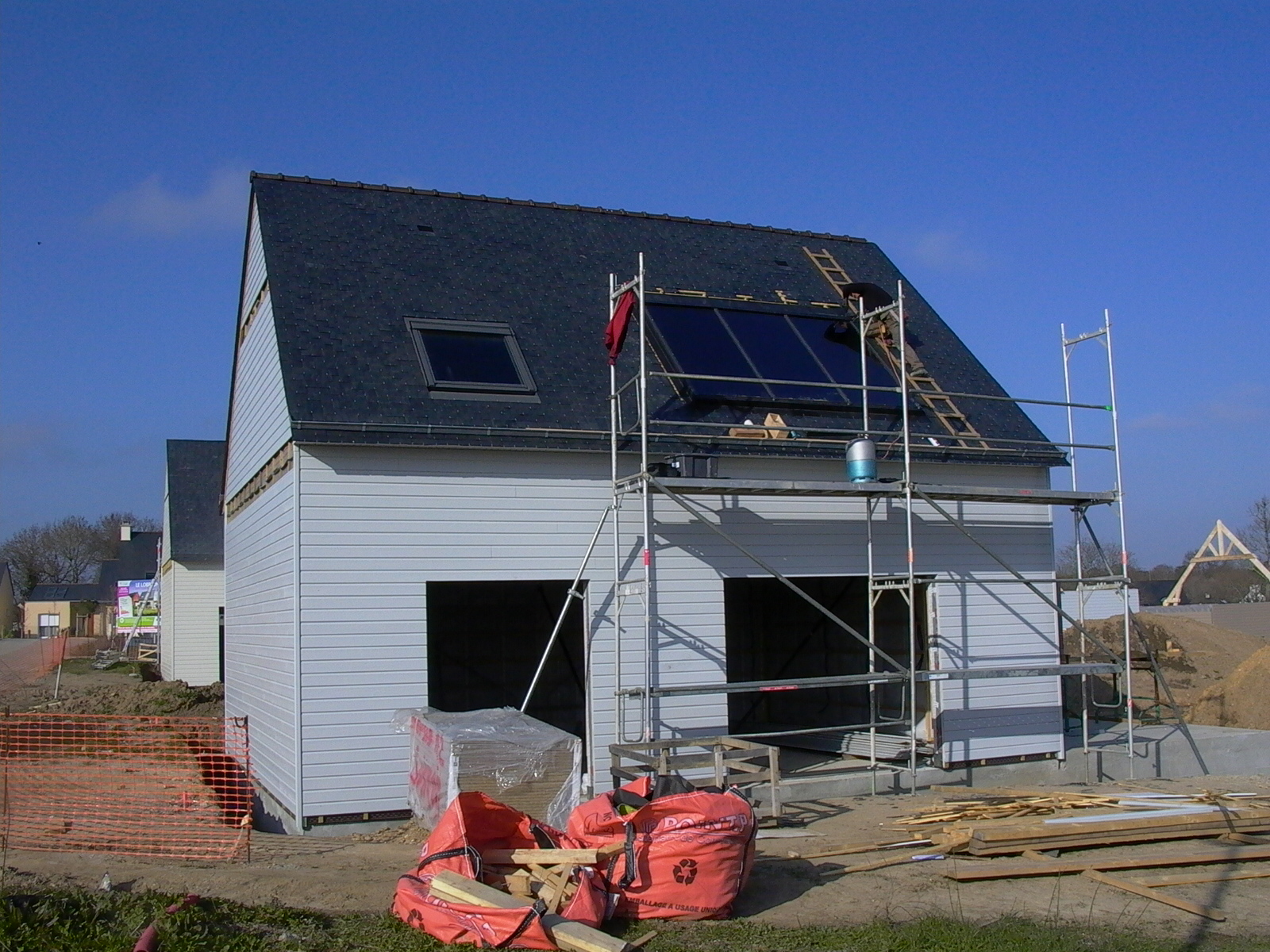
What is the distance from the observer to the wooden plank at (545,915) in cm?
714

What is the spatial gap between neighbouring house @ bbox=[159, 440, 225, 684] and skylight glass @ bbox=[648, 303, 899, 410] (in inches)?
754

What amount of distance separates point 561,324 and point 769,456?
3.09 m

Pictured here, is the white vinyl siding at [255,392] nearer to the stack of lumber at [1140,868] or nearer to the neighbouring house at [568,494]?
the neighbouring house at [568,494]

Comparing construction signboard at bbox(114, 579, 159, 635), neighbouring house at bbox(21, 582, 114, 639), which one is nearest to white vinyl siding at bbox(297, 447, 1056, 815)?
construction signboard at bbox(114, 579, 159, 635)

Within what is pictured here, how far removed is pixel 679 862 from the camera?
8.11m

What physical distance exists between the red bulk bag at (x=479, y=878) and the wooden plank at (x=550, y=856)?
0.09m

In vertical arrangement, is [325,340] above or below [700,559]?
above

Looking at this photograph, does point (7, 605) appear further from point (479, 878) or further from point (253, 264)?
point (479, 878)

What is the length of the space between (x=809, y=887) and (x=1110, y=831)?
9.37ft

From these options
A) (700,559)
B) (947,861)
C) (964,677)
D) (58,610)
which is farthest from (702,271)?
(58,610)

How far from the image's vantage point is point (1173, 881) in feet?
30.2

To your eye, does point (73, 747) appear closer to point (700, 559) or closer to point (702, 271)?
point (700, 559)

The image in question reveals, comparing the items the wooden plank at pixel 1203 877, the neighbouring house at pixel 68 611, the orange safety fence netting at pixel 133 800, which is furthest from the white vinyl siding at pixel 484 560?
the neighbouring house at pixel 68 611

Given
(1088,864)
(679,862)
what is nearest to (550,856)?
(679,862)
